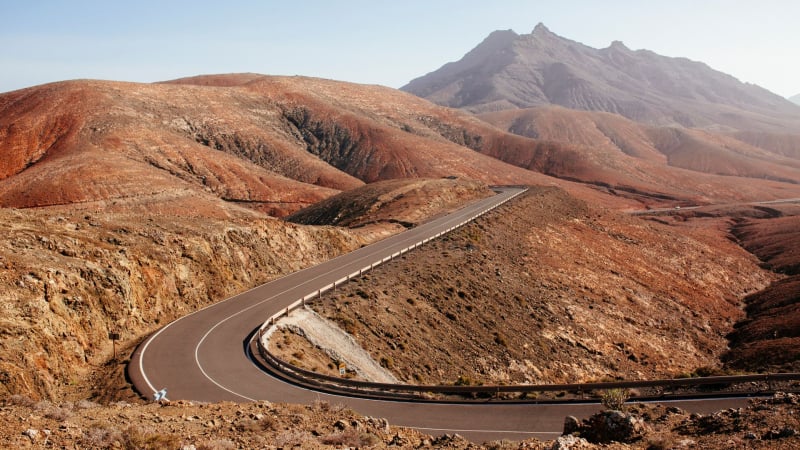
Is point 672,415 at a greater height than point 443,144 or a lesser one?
lesser

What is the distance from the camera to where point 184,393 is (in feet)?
56.3

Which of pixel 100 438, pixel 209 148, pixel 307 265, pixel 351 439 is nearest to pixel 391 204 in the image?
pixel 307 265

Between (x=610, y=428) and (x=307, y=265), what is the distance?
89.2 ft

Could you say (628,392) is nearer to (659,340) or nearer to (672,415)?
(672,415)

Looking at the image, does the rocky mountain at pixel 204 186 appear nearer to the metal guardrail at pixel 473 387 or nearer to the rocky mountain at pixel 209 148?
the rocky mountain at pixel 209 148

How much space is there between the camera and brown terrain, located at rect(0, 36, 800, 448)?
13008 mm

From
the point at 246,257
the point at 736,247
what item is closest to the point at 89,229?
the point at 246,257

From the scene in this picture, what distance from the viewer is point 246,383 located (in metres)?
18.0

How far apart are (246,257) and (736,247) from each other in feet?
236

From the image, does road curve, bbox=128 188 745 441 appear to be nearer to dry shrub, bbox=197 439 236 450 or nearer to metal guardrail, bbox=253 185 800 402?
metal guardrail, bbox=253 185 800 402

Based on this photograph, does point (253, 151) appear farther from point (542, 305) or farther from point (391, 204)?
point (542, 305)

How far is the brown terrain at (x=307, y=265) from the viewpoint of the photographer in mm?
13008

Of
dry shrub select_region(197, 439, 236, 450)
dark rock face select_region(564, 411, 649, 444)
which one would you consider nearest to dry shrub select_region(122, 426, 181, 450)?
dry shrub select_region(197, 439, 236, 450)

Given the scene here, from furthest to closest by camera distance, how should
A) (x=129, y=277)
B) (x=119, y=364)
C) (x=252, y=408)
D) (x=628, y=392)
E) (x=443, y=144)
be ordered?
(x=443, y=144) → (x=129, y=277) → (x=119, y=364) → (x=628, y=392) → (x=252, y=408)
